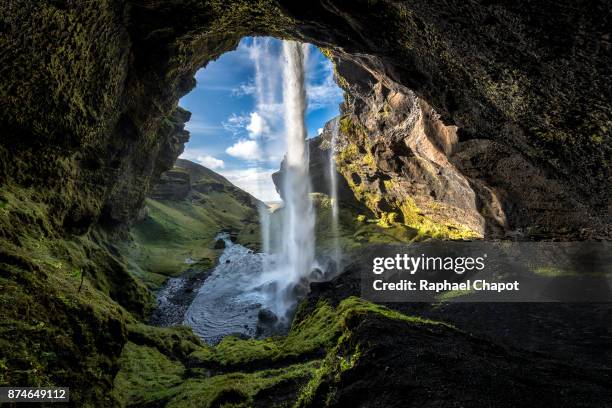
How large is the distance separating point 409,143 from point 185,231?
54.7m

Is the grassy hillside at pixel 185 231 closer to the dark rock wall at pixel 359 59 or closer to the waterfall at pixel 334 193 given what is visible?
the waterfall at pixel 334 193

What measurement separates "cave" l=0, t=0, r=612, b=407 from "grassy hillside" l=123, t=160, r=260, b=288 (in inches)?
693

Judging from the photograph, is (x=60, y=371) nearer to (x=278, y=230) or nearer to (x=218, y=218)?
(x=278, y=230)

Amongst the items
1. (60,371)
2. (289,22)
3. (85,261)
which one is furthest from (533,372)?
(85,261)

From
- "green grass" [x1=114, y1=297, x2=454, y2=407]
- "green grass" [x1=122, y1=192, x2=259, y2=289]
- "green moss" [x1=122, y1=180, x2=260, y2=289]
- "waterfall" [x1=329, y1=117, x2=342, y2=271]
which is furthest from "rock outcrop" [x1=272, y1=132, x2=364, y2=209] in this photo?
"green grass" [x1=114, y1=297, x2=454, y2=407]

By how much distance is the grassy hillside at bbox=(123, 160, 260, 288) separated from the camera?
41.7 meters

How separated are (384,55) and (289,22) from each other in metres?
5.09

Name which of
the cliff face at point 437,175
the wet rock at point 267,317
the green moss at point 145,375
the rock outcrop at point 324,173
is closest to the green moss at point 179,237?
the wet rock at point 267,317

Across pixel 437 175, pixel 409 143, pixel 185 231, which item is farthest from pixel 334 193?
pixel 185 231

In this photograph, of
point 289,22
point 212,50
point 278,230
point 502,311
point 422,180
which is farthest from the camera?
point 278,230

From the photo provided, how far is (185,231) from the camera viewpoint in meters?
67.0

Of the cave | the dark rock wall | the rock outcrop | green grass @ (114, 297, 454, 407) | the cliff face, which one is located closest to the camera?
the cave

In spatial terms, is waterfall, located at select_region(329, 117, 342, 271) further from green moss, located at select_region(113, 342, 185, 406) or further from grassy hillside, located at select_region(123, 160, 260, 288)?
green moss, located at select_region(113, 342, 185, 406)

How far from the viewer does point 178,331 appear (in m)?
19.7
